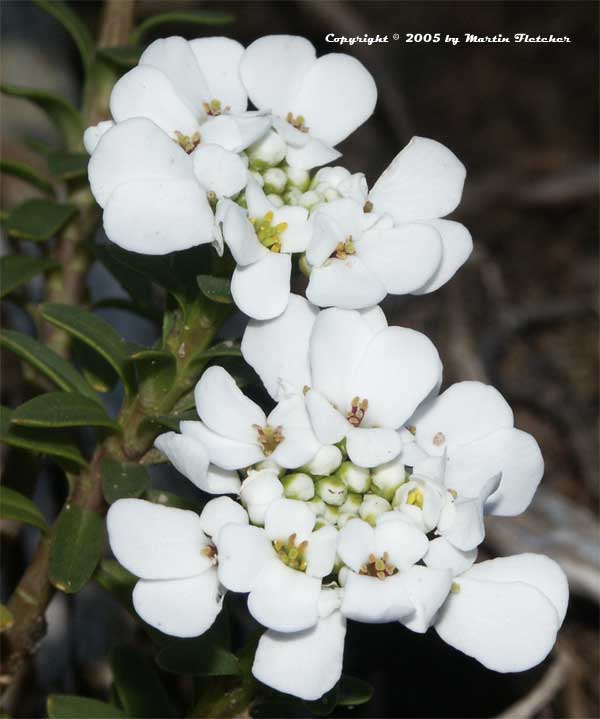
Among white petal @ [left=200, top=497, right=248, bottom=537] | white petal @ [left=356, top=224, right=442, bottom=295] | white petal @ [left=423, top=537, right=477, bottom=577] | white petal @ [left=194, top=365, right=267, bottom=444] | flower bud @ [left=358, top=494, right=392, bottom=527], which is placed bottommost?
white petal @ [left=423, top=537, right=477, bottom=577]

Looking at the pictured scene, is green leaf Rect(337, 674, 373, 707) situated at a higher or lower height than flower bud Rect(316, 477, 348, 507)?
lower

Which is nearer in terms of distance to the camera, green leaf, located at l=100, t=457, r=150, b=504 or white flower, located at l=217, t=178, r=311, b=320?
white flower, located at l=217, t=178, r=311, b=320

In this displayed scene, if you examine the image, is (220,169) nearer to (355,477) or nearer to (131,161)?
(131,161)

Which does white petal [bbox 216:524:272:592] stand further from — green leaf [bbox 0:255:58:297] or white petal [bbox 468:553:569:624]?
green leaf [bbox 0:255:58:297]

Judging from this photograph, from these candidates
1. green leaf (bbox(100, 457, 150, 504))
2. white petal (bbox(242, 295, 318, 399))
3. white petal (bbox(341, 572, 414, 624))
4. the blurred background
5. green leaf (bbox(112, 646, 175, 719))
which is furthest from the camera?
the blurred background

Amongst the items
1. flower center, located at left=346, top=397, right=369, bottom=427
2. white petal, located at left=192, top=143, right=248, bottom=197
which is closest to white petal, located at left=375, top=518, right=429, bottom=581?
flower center, located at left=346, top=397, right=369, bottom=427

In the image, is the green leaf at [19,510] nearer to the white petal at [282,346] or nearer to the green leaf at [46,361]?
the green leaf at [46,361]

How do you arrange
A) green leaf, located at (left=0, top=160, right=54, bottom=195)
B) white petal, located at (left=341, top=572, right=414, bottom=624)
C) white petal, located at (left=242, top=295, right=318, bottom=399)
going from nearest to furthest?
white petal, located at (left=341, top=572, right=414, bottom=624)
white petal, located at (left=242, top=295, right=318, bottom=399)
green leaf, located at (left=0, top=160, right=54, bottom=195)
